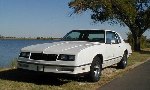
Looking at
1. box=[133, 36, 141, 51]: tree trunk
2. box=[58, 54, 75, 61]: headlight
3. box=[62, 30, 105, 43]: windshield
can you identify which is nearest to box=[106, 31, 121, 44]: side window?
box=[62, 30, 105, 43]: windshield

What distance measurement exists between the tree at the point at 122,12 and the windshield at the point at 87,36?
18.3m

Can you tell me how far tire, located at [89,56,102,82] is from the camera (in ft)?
29.5

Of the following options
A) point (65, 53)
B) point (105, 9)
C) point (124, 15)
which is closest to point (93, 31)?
point (65, 53)

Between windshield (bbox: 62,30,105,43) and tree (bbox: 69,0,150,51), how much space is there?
60.0 feet

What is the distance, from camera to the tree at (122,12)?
96.0 ft

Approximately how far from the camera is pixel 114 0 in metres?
29.8

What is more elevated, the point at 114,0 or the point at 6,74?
the point at 114,0

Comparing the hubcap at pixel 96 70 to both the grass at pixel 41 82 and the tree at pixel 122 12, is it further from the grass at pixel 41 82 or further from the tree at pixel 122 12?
the tree at pixel 122 12

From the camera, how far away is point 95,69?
9.25 meters

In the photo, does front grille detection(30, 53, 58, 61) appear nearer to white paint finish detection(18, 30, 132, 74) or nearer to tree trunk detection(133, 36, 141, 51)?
white paint finish detection(18, 30, 132, 74)

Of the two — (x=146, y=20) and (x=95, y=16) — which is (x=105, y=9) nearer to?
(x=95, y=16)

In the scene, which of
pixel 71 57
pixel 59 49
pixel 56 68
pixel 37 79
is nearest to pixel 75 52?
pixel 71 57

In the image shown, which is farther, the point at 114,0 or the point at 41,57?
the point at 114,0

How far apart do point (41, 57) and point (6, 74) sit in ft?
7.71
